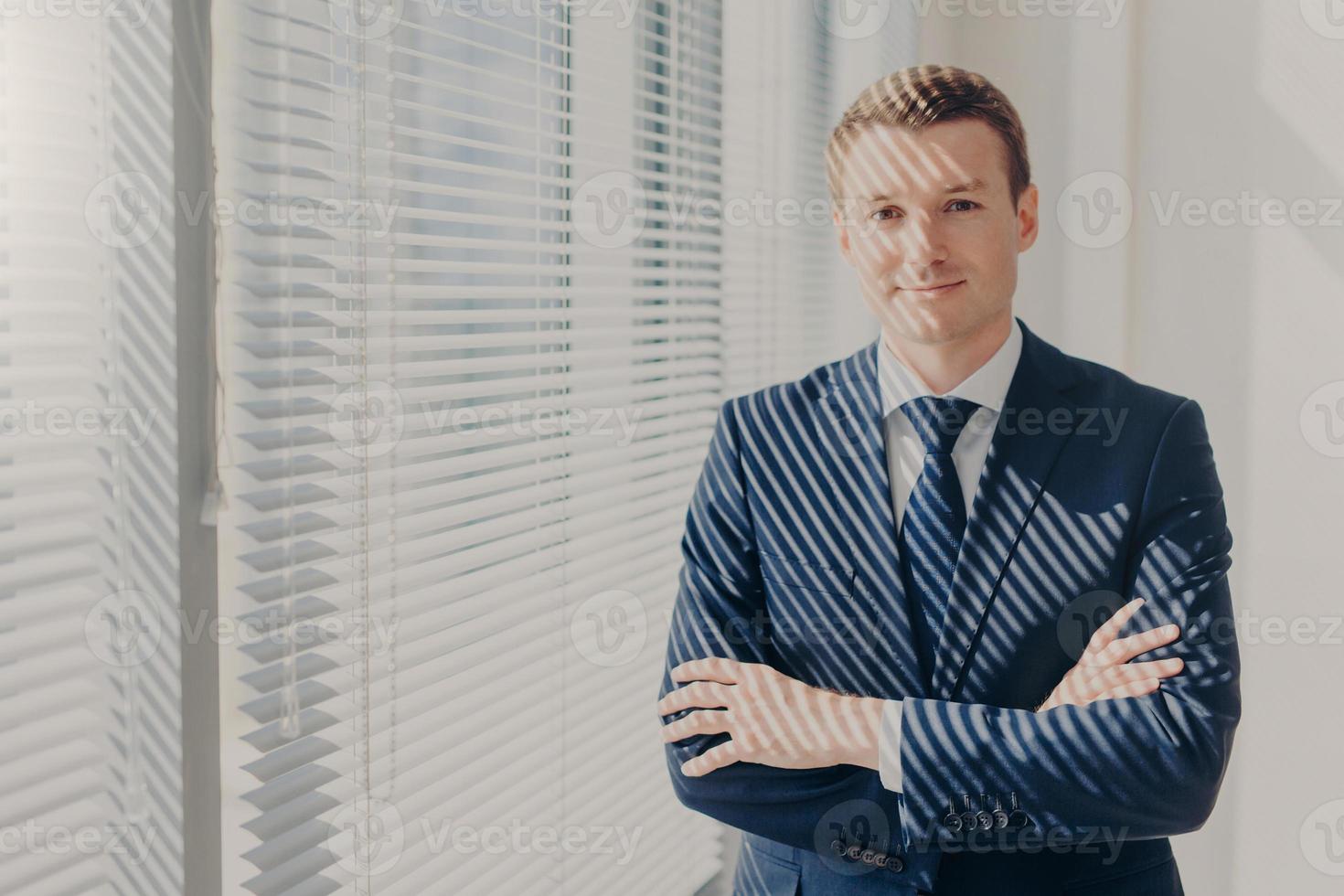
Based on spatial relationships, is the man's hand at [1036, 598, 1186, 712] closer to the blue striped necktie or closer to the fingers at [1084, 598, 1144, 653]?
the fingers at [1084, 598, 1144, 653]

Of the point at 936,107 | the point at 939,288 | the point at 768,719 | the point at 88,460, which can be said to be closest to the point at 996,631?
the point at 768,719

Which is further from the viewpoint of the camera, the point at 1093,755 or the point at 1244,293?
the point at 1244,293

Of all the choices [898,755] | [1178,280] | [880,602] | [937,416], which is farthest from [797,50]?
[898,755]

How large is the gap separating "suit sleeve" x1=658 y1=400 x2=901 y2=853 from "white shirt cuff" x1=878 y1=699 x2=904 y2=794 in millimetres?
23

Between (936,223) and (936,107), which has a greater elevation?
(936,107)

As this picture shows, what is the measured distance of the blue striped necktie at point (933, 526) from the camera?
1.28 meters

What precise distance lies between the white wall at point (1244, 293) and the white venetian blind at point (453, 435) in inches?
28.5

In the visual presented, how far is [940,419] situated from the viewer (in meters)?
1.30

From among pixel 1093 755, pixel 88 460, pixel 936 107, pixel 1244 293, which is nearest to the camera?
pixel 88 460

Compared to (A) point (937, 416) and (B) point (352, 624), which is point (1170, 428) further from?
(B) point (352, 624)

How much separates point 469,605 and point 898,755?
1.90ft

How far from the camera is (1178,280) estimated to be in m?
2.00

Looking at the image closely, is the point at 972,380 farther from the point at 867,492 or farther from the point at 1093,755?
the point at 1093,755

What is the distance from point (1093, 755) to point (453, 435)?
854 mm
